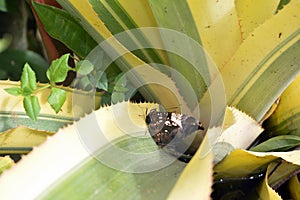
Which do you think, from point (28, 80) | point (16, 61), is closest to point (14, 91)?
point (28, 80)

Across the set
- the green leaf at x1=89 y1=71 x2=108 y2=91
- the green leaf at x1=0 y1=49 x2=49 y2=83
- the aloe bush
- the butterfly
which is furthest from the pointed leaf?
the green leaf at x1=0 y1=49 x2=49 y2=83

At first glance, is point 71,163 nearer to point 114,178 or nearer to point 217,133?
point 114,178

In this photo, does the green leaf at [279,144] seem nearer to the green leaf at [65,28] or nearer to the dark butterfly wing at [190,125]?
the dark butterfly wing at [190,125]

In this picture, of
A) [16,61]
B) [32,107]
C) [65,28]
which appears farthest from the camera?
[16,61]

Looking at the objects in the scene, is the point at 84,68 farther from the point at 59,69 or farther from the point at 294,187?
the point at 294,187

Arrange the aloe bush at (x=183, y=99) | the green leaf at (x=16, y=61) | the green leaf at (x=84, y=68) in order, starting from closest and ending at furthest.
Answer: the aloe bush at (x=183, y=99), the green leaf at (x=84, y=68), the green leaf at (x=16, y=61)

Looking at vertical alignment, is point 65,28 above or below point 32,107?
above

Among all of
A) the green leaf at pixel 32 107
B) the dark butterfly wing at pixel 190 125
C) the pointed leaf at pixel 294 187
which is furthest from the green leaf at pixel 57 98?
the pointed leaf at pixel 294 187
